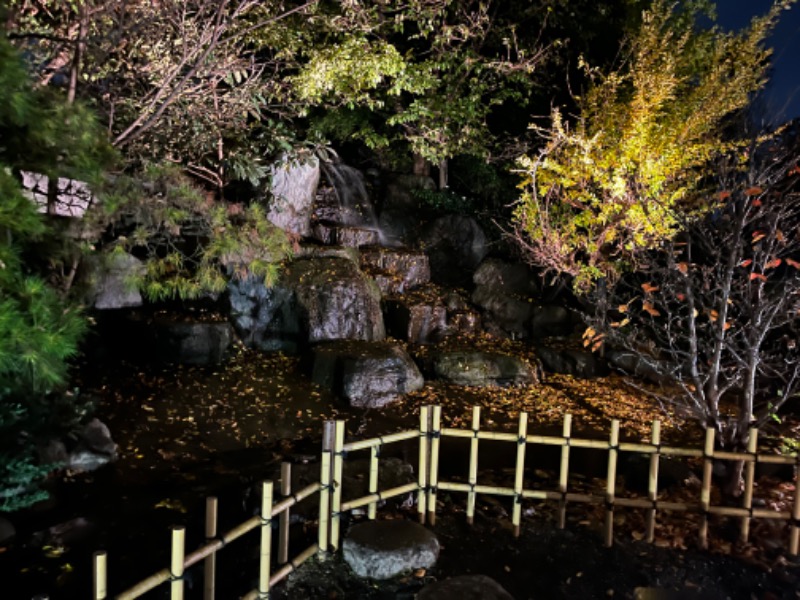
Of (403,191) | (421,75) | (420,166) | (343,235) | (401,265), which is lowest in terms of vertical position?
(401,265)

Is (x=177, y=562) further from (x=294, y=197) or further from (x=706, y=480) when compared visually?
(x=294, y=197)

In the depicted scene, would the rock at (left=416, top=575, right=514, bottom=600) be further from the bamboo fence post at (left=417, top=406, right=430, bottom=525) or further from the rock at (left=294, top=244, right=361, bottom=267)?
the rock at (left=294, top=244, right=361, bottom=267)

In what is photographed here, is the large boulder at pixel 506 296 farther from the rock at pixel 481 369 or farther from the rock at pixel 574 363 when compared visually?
the rock at pixel 481 369

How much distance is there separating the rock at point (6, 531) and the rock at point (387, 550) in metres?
3.12

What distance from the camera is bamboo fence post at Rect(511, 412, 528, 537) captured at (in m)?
5.17

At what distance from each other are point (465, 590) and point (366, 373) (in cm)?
629

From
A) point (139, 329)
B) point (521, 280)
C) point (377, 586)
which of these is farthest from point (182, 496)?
point (521, 280)

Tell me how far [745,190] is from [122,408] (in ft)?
29.0

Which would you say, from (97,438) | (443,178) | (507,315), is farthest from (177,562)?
(443,178)

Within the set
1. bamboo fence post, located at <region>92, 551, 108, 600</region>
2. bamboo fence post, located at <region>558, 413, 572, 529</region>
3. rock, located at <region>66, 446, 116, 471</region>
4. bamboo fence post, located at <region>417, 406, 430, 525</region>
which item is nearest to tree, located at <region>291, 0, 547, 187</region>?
rock, located at <region>66, 446, 116, 471</region>

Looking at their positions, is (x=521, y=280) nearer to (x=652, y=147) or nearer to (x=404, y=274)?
(x=404, y=274)

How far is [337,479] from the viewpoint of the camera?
188 inches

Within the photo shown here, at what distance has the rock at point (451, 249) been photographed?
17.8m

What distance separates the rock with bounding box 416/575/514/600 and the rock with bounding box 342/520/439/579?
368mm
